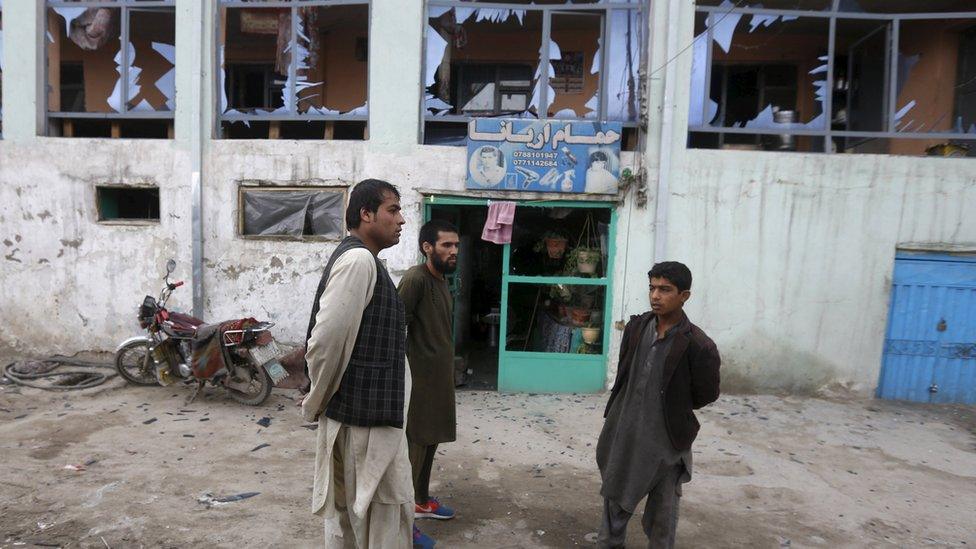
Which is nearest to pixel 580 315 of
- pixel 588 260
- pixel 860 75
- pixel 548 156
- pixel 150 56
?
pixel 588 260

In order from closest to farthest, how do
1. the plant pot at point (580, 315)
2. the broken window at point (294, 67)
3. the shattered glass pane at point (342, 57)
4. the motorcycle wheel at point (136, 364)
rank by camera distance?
1. the motorcycle wheel at point (136, 364)
2. the plant pot at point (580, 315)
3. the broken window at point (294, 67)
4. the shattered glass pane at point (342, 57)

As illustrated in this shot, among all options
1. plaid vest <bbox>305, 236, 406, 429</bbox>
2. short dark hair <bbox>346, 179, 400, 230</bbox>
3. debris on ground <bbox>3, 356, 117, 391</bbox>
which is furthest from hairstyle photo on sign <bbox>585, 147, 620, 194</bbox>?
debris on ground <bbox>3, 356, 117, 391</bbox>

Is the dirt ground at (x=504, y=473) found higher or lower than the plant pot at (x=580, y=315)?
lower

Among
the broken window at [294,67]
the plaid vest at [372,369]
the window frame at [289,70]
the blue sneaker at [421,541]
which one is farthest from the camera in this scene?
the broken window at [294,67]

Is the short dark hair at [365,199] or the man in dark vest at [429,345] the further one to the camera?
the man in dark vest at [429,345]

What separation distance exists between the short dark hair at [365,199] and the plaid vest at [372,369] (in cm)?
11

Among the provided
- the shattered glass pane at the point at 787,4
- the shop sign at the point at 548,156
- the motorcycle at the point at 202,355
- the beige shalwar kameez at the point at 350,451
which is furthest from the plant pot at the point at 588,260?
the beige shalwar kameez at the point at 350,451

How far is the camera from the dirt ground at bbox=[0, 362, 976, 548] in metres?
3.59

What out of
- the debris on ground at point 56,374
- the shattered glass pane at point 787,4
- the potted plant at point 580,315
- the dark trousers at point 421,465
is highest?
the shattered glass pane at point 787,4

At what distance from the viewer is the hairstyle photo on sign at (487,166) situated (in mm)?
6719

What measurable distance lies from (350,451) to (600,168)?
503cm

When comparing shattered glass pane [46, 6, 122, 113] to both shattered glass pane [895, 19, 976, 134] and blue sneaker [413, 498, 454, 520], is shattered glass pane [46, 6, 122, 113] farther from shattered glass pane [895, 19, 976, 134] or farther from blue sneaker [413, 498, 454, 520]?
shattered glass pane [895, 19, 976, 134]

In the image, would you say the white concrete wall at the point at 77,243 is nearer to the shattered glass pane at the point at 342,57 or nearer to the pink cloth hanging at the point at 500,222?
the shattered glass pane at the point at 342,57

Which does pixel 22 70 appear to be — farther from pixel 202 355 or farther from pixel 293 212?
pixel 202 355
